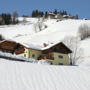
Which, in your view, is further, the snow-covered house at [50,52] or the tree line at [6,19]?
the tree line at [6,19]

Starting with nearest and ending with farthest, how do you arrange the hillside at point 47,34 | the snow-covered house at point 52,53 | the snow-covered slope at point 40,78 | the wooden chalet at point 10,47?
the snow-covered slope at point 40,78, the snow-covered house at point 52,53, the wooden chalet at point 10,47, the hillside at point 47,34

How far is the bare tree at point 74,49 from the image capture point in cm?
6367

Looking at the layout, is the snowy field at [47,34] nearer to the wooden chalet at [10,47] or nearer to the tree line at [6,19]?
the wooden chalet at [10,47]

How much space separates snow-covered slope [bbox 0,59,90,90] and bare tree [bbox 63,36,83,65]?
3645cm

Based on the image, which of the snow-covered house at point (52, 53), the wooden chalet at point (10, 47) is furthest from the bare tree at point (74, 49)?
the wooden chalet at point (10, 47)

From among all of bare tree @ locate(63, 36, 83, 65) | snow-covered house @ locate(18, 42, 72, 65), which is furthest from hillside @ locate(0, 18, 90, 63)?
snow-covered house @ locate(18, 42, 72, 65)

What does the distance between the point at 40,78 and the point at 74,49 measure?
51.1 metres

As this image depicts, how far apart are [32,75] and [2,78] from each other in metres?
2.88

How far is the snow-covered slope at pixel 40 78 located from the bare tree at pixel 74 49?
36.5 m

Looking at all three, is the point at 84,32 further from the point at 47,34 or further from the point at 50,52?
the point at 50,52

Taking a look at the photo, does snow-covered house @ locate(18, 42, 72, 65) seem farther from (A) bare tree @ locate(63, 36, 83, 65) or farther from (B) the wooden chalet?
(A) bare tree @ locate(63, 36, 83, 65)

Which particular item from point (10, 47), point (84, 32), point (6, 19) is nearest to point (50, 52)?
point (10, 47)

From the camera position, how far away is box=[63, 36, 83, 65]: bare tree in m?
63.7

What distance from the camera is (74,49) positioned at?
72.1 metres
